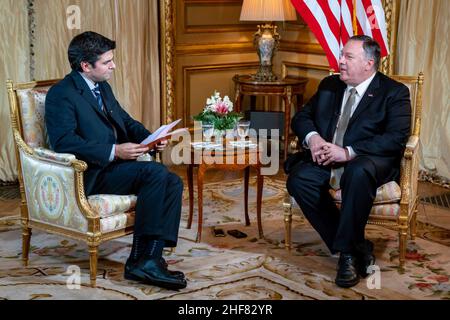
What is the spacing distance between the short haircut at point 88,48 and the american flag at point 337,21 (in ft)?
5.21

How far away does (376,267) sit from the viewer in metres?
3.77

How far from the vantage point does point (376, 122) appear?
3.80 m

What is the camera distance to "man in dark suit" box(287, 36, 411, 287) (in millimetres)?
3578

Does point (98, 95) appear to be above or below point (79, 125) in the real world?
above

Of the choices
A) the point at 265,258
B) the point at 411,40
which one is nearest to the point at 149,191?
the point at 265,258

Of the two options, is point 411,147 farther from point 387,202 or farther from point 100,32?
point 100,32

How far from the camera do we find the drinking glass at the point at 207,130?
416cm

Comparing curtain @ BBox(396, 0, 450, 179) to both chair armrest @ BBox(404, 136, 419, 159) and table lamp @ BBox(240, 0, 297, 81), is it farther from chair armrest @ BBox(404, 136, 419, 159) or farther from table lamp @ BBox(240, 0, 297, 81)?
chair armrest @ BBox(404, 136, 419, 159)

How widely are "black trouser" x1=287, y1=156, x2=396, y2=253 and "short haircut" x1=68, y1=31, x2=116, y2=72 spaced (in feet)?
3.84

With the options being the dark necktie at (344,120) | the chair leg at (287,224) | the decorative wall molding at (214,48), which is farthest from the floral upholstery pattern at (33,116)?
the decorative wall molding at (214,48)

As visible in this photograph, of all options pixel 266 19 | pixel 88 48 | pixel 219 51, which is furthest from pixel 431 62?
pixel 88 48

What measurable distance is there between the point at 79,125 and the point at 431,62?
308cm

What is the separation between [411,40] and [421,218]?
1.58 m
